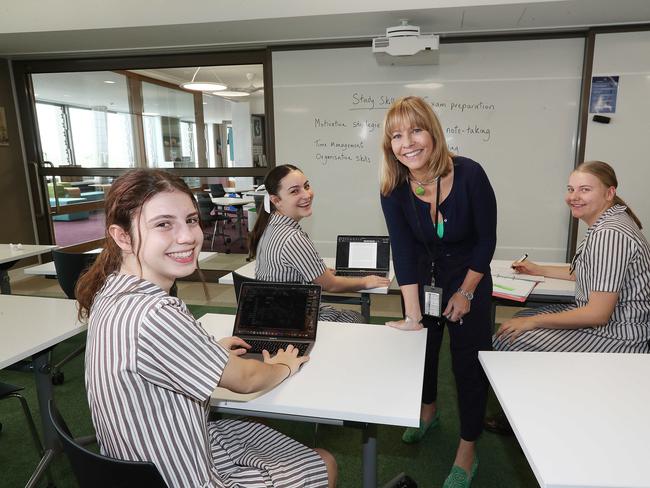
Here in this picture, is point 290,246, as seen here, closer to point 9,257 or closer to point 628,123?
point 9,257

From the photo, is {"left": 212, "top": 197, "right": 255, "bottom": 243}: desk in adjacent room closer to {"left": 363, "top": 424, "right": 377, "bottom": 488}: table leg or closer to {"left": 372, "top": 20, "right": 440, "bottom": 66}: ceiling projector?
{"left": 372, "top": 20, "right": 440, "bottom": 66}: ceiling projector

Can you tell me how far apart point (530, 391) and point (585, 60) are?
11.8 feet

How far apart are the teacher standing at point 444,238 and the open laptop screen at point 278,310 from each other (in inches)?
13.6

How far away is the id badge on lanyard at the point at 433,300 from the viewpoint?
5.48 feet

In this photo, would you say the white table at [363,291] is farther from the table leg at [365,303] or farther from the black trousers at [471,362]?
→ the black trousers at [471,362]

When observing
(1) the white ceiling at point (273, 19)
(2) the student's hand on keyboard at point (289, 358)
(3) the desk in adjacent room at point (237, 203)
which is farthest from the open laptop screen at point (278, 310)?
(3) the desk in adjacent room at point (237, 203)

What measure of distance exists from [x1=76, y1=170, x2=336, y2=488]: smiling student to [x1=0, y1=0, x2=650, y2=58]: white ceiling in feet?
9.52

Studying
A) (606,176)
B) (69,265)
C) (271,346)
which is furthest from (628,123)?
(69,265)

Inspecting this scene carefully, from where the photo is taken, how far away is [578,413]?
1.09 m

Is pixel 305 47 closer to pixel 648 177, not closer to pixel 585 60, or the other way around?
pixel 585 60

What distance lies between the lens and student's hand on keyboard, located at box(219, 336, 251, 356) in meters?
1.50

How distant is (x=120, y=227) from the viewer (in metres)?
1.03

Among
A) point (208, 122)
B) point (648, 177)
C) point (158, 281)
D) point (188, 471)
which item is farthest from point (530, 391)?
point (208, 122)

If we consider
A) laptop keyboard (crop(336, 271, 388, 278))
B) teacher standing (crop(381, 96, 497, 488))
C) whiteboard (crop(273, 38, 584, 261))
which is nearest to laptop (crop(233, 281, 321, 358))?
teacher standing (crop(381, 96, 497, 488))
